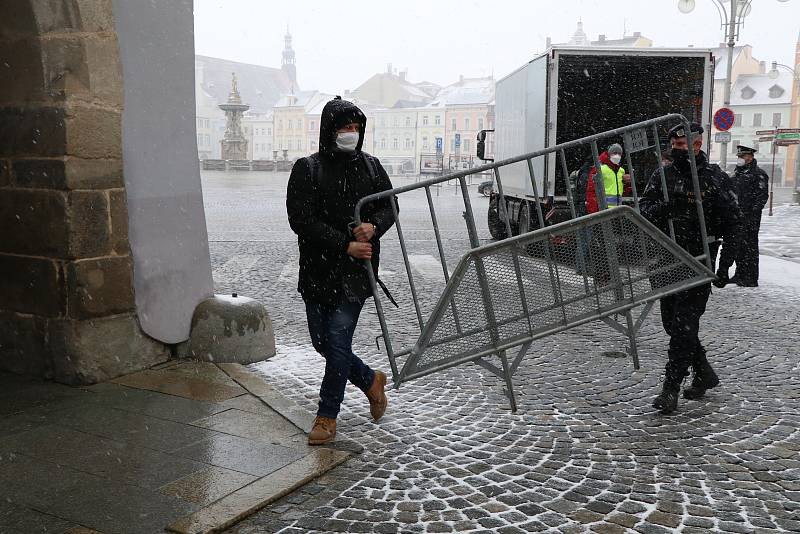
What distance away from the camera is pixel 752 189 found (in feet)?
35.6

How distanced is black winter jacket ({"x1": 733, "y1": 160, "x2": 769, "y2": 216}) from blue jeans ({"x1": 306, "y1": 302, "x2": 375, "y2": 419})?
798 cm

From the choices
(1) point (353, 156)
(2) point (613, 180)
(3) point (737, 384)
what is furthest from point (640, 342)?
(1) point (353, 156)

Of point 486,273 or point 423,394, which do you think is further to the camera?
point 423,394

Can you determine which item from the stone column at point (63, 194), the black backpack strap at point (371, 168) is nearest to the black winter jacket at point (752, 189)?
the black backpack strap at point (371, 168)

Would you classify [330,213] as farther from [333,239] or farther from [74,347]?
[74,347]

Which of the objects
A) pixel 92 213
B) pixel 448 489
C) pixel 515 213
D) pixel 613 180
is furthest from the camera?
pixel 515 213

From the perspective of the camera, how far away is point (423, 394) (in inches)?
216

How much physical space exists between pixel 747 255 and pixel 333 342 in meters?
7.52

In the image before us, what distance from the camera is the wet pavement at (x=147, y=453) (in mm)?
3486

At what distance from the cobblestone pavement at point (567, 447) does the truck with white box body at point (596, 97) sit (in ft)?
18.3

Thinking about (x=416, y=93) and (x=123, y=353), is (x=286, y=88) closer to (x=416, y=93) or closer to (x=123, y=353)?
(x=416, y=93)

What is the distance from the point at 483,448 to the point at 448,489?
0.61 m

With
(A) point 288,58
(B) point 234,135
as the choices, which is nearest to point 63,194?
(B) point 234,135

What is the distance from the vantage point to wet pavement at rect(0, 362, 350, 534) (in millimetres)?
3486
